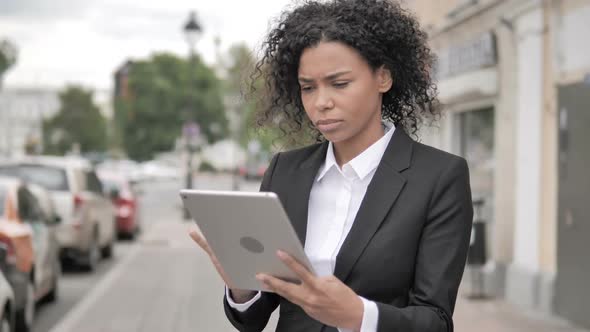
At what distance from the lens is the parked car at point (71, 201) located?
1316cm

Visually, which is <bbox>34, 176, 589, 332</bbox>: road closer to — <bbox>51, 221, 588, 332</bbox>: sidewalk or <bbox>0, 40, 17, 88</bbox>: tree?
<bbox>51, 221, 588, 332</bbox>: sidewalk

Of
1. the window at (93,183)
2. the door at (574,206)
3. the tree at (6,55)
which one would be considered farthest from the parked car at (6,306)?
the tree at (6,55)

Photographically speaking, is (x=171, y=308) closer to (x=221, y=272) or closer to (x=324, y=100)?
(x=221, y=272)

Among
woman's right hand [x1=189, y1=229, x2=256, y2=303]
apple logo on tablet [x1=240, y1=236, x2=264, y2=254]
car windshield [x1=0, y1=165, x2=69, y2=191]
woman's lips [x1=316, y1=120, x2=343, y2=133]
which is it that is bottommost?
car windshield [x1=0, y1=165, x2=69, y2=191]

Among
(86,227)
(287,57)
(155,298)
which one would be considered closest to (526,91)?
(155,298)

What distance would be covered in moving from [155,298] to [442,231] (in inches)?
362

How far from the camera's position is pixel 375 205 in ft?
7.39

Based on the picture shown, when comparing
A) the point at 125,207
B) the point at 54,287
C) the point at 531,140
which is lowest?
the point at 125,207

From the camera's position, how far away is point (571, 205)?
9211mm

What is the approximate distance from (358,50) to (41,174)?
1200cm

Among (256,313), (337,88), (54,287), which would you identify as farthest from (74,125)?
(337,88)

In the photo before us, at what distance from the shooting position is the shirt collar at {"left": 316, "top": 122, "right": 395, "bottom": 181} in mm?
2342

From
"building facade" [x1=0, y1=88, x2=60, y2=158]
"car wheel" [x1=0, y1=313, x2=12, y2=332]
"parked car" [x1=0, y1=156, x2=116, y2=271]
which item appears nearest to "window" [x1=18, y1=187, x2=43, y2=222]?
"car wheel" [x1=0, y1=313, x2=12, y2=332]

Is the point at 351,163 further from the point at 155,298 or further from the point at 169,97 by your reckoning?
the point at 169,97
